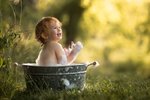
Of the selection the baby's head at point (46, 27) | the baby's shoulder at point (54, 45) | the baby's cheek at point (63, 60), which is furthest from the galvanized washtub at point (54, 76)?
the baby's head at point (46, 27)

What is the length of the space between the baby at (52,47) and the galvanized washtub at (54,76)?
0.85 ft

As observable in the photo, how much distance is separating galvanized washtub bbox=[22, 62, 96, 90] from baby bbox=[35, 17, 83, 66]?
259mm

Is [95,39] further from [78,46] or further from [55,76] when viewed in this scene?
[55,76]

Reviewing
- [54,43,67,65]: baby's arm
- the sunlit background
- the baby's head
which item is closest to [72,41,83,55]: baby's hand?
[54,43,67,65]: baby's arm

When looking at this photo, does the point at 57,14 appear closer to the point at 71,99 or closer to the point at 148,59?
the point at 148,59

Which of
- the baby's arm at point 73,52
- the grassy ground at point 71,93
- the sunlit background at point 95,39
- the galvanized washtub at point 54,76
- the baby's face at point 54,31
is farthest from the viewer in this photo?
Result: the baby's face at point 54,31

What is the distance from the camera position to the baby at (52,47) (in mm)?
6145

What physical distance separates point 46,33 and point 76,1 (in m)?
9.41

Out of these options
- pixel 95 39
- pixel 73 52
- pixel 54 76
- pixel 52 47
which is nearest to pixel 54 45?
pixel 52 47

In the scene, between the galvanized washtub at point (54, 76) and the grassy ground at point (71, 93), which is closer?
the grassy ground at point (71, 93)

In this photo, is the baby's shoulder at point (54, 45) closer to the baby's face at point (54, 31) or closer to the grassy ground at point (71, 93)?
the baby's face at point (54, 31)

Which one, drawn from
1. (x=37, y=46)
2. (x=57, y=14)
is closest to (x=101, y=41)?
(x=57, y=14)

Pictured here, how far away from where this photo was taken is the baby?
6145mm

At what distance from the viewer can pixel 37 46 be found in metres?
8.09
